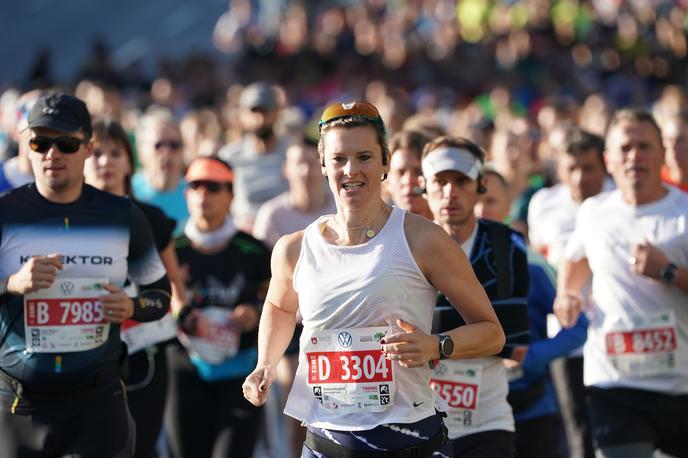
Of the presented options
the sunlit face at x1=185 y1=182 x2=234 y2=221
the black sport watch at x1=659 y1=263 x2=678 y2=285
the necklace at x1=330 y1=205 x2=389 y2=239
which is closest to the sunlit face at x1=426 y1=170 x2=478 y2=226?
the black sport watch at x1=659 y1=263 x2=678 y2=285

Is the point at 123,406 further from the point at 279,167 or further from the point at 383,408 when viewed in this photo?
the point at 279,167

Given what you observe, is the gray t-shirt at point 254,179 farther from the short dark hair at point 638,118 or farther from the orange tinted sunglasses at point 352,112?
the orange tinted sunglasses at point 352,112

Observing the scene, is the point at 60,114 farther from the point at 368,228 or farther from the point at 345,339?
the point at 345,339

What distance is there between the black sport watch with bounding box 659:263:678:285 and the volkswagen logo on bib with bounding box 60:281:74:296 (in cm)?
277

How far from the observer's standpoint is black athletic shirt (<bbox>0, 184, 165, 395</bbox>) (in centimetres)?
531

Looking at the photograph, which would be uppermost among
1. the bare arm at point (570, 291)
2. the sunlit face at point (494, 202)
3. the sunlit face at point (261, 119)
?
the sunlit face at point (261, 119)

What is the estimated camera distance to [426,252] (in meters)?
4.44

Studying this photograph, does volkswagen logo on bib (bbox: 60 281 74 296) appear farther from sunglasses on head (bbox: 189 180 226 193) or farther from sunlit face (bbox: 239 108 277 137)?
sunlit face (bbox: 239 108 277 137)

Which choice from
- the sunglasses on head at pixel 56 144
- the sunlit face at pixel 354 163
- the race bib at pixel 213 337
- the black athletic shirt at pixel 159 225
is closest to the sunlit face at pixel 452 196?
the sunlit face at pixel 354 163

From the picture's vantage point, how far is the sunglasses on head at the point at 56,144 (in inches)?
213

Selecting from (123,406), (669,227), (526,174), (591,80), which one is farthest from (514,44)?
(123,406)

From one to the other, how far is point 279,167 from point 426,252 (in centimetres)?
567

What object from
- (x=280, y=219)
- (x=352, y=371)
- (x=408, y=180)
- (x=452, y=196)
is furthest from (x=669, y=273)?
(x=280, y=219)

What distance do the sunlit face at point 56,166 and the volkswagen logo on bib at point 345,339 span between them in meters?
1.66
